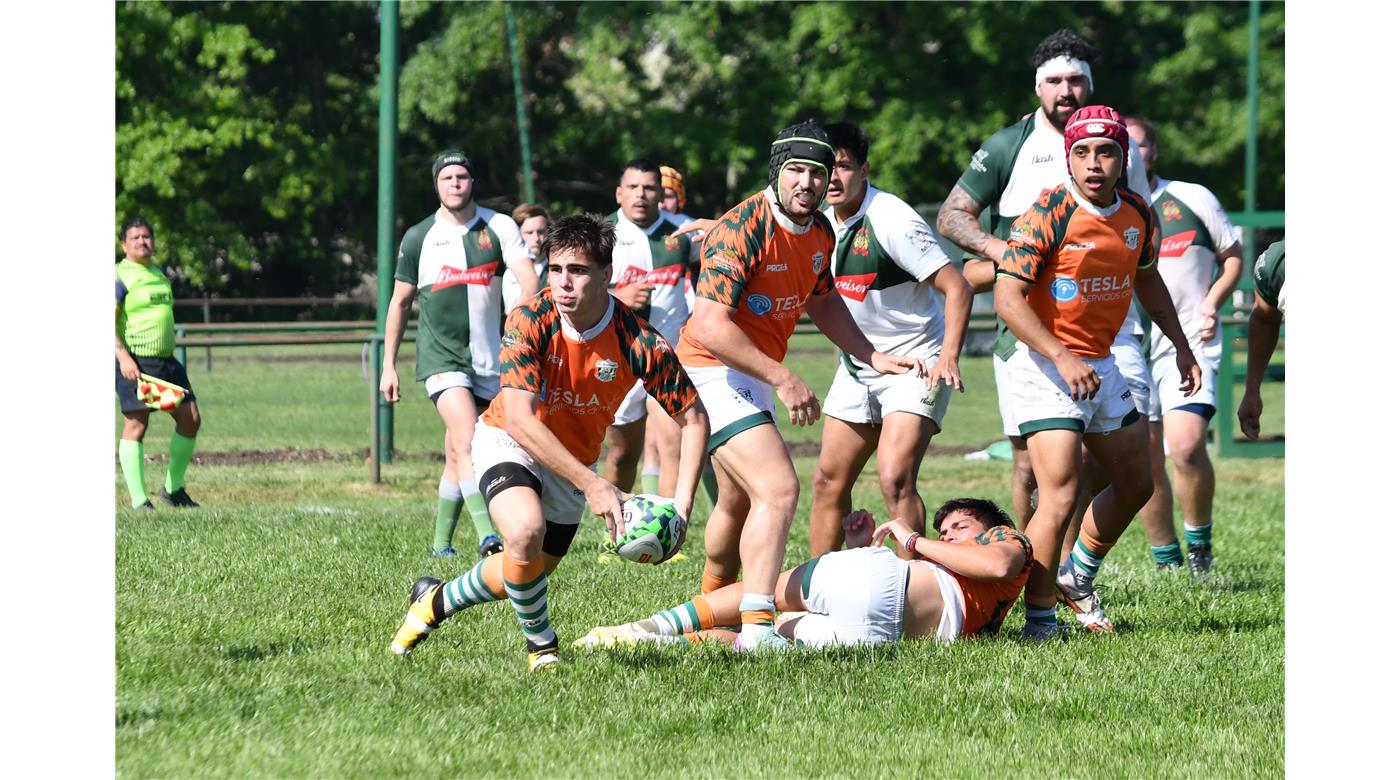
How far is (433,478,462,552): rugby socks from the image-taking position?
10148 millimetres

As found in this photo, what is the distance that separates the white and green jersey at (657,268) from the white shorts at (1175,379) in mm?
3163

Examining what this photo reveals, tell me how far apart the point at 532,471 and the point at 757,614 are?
1.07 meters

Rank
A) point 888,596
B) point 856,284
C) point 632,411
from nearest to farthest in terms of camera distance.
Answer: point 888,596, point 856,284, point 632,411

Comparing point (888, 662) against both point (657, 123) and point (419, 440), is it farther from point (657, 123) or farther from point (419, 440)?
point (657, 123)

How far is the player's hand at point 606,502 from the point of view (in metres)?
6.06

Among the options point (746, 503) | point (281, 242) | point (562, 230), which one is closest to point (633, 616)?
point (746, 503)

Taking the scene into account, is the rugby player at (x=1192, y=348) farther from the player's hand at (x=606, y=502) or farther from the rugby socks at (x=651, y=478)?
the player's hand at (x=606, y=502)

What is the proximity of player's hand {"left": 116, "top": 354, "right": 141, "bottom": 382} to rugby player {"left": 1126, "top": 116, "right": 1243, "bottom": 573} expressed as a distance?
22.6 ft

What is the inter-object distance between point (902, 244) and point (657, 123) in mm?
27230

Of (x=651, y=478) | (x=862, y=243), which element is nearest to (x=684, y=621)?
(x=862, y=243)

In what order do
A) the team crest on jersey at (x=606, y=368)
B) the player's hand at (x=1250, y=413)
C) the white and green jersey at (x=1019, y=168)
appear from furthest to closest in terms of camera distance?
the white and green jersey at (x=1019, y=168)
the player's hand at (x=1250, y=413)
the team crest on jersey at (x=606, y=368)

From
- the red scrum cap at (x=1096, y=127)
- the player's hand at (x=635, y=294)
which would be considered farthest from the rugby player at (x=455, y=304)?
the red scrum cap at (x=1096, y=127)

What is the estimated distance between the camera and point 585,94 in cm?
3722

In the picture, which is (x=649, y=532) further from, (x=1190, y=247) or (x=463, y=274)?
(x=1190, y=247)
